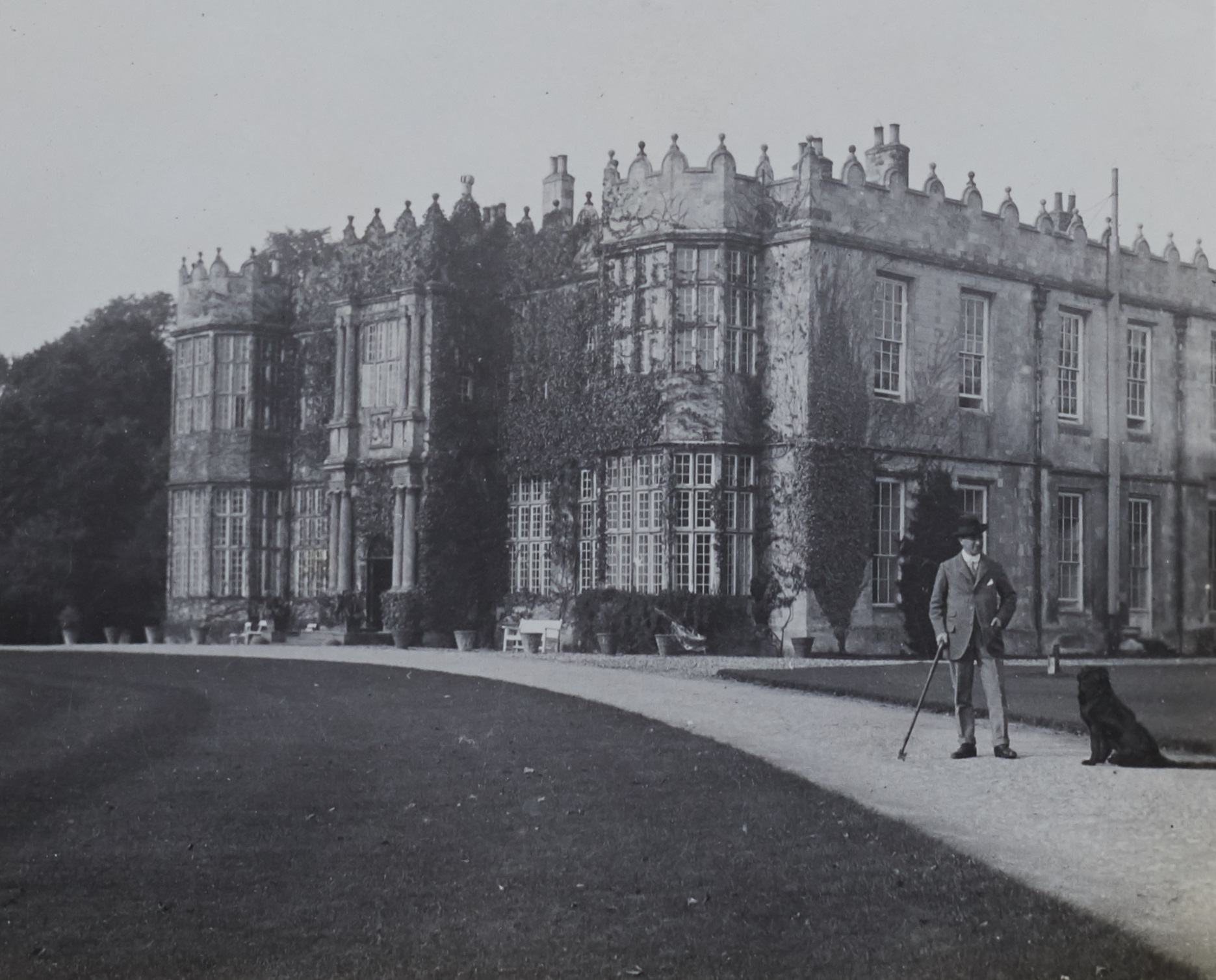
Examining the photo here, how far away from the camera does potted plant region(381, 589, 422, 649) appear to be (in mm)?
30891

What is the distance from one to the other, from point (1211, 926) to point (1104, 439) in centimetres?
1964

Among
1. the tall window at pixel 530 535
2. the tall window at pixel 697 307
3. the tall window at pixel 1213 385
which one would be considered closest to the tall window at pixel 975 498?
the tall window at pixel 697 307

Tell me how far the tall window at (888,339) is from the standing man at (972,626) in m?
14.5

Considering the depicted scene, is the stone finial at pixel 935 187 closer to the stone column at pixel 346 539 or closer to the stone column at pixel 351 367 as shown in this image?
the stone column at pixel 351 367

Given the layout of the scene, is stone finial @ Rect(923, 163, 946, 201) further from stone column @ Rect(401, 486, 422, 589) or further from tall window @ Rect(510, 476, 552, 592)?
stone column @ Rect(401, 486, 422, 589)

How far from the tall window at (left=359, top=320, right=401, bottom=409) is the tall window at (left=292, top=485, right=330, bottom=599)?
9.88 ft

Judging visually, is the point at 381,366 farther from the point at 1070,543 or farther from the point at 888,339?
the point at 1070,543

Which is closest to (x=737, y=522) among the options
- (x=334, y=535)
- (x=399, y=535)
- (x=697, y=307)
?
(x=697, y=307)

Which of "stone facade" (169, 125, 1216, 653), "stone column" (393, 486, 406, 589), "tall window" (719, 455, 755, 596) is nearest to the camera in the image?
"stone facade" (169, 125, 1216, 653)

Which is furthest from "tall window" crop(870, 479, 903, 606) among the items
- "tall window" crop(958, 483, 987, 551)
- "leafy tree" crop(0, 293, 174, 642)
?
"leafy tree" crop(0, 293, 174, 642)

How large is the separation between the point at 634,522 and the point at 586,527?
2.33 meters

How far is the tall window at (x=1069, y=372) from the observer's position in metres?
27.3

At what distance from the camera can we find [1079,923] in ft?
25.1

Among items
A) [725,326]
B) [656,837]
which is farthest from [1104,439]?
[656,837]
